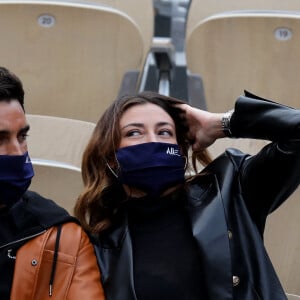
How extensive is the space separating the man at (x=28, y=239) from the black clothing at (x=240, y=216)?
54 mm

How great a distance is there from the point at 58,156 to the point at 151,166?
15.9 inches

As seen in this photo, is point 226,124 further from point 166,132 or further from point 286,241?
point 286,241

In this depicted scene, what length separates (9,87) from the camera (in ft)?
4.54

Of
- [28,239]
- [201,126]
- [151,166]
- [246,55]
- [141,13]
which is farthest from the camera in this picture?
[141,13]

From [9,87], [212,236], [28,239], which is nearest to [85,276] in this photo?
[28,239]

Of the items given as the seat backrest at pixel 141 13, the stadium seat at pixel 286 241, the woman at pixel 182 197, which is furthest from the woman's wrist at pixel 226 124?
the seat backrest at pixel 141 13

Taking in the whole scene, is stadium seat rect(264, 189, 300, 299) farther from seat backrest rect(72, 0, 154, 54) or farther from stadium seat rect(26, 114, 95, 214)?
seat backrest rect(72, 0, 154, 54)

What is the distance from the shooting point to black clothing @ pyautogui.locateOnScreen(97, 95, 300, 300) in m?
1.34

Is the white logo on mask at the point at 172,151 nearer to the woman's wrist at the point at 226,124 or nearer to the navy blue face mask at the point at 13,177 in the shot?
the woman's wrist at the point at 226,124

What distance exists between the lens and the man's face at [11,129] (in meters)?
1.35

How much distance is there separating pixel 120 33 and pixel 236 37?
32 cm

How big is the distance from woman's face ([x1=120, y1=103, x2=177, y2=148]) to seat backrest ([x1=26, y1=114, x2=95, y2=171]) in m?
0.29

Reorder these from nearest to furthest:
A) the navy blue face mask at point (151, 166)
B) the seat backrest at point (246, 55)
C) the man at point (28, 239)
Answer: the man at point (28, 239) → the navy blue face mask at point (151, 166) → the seat backrest at point (246, 55)

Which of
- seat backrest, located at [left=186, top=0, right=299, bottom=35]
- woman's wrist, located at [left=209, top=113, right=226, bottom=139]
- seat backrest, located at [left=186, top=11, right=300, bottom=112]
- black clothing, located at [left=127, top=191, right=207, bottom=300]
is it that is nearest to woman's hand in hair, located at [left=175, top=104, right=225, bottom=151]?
woman's wrist, located at [left=209, top=113, right=226, bottom=139]
